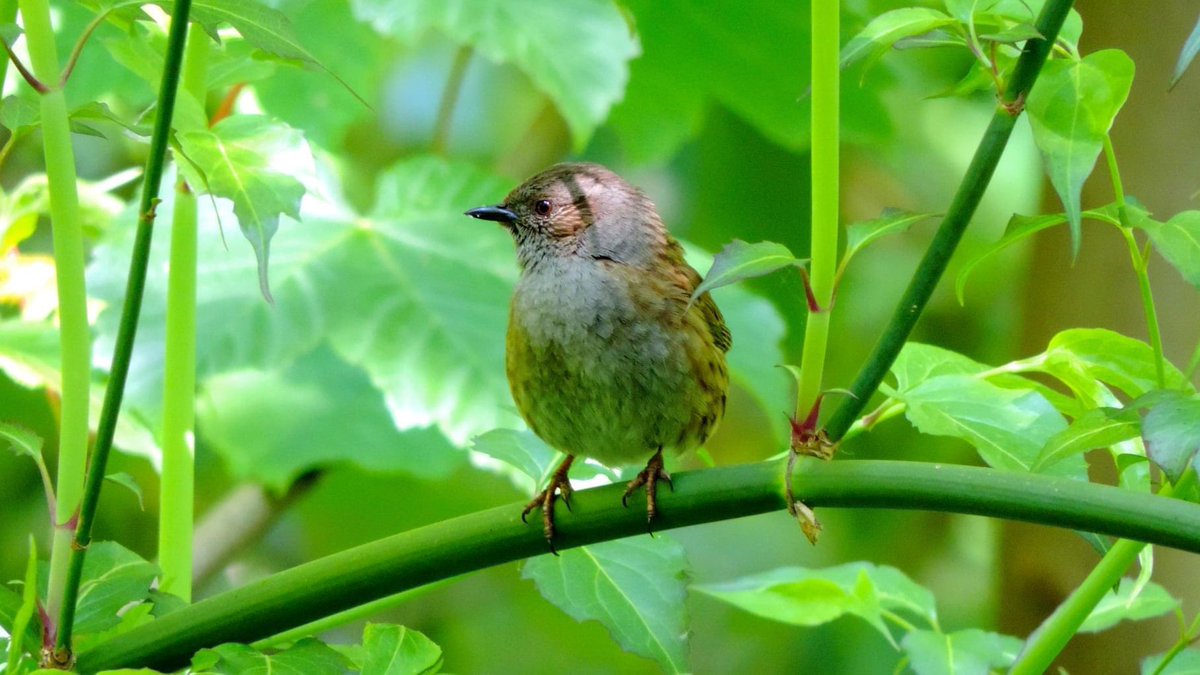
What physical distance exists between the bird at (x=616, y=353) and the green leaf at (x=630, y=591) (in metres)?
0.43

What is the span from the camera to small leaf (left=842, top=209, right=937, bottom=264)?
1.38 m

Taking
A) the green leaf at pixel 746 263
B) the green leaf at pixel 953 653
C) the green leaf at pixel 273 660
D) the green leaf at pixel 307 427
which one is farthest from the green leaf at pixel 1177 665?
the green leaf at pixel 307 427

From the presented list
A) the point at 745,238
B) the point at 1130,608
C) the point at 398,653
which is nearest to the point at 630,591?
the point at 398,653

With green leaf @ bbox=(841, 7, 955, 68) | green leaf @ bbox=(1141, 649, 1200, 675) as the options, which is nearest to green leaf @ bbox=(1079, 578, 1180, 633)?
green leaf @ bbox=(1141, 649, 1200, 675)

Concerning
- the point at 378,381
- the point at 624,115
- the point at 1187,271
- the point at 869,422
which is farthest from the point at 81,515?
the point at 624,115

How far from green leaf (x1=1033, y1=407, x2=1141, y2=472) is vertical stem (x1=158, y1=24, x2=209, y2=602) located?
3.65 feet

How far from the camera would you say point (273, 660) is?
1381 mm

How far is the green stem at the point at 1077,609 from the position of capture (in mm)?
1456

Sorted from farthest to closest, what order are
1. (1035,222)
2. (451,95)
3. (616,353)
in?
(451,95) < (616,353) < (1035,222)

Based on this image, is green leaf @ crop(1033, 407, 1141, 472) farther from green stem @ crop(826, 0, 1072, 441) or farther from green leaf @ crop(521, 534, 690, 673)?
green leaf @ crop(521, 534, 690, 673)

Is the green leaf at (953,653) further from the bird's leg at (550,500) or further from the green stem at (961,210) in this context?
the green stem at (961,210)

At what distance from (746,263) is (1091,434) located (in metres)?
0.38

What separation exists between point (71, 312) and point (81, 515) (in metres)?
0.23

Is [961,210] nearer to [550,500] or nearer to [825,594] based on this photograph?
[550,500]
